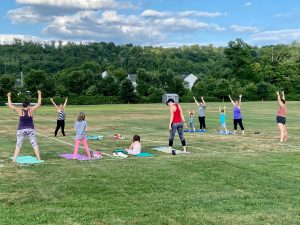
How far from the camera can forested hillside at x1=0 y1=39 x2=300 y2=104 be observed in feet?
298

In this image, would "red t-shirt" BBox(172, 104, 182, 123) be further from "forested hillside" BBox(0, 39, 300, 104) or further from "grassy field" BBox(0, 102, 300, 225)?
"forested hillside" BBox(0, 39, 300, 104)

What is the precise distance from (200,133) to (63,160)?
12.0 meters

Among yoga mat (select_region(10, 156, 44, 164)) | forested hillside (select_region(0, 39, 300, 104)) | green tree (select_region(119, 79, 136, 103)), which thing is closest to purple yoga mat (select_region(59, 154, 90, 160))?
yoga mat (select_region(10, 156, 44, 164))

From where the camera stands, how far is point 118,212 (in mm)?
8531

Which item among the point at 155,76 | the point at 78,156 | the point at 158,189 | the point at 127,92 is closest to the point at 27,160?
the point at 78,156

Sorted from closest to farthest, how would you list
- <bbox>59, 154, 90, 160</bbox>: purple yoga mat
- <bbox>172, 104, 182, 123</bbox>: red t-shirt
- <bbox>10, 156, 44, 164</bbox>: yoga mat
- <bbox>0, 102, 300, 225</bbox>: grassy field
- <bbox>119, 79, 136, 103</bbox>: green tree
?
<bbox>0, 102, 300, 225</bbox>: grassy field, <bbox>10, 156, 44, 164</bbox>: yoga mat, <bbox>59, 154, 90, 160</bbox>: purple yoga mat, <bbox>172, 104, 182, 123</bbox>: red t-shirt, <bbox>119, 79, 136, 103</bbox>: green tree

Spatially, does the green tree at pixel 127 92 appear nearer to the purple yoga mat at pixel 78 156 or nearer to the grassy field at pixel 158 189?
the grassy field at pixel 158 189

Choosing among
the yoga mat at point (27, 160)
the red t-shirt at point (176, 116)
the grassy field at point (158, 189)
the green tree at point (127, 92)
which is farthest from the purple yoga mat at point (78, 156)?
the green tree at point (127, 92)

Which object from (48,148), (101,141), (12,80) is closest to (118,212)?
(48,148)

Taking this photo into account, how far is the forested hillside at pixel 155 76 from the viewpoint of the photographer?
90750mm

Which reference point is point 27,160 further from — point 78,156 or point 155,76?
point 155,76

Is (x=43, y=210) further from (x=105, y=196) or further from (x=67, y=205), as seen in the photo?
(x=105, y=196)

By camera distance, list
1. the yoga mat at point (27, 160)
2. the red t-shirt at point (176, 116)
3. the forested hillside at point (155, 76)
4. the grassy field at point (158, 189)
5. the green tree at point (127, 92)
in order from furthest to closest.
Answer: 1. the forested hillside at point (155, 76)
2. the green tree at point (127, 92)
3. the red t-shirt at point (176, 116)
4. the yoga mat at point (27, 160)
5. the grassy field at point (158, 189)

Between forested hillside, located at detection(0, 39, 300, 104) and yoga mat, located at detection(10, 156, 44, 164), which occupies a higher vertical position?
forested hillside, located at detection(0, 39, 300, 104)
